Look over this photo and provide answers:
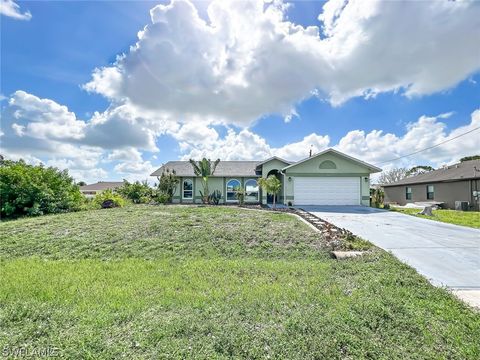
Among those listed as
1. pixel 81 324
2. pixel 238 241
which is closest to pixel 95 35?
pixel 238 241

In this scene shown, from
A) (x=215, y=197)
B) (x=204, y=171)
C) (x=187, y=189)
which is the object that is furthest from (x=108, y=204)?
(x=215, y=197)

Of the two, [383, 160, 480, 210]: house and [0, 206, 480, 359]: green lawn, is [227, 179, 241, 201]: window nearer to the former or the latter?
[0, 206, 480, 359]: green lawn

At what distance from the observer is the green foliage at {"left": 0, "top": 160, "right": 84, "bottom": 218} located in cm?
1310

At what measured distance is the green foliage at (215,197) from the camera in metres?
20.7

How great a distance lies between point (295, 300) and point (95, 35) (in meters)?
12.0

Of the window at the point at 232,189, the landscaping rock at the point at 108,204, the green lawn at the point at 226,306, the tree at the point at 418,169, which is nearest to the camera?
the green lawn at the point at 226,306

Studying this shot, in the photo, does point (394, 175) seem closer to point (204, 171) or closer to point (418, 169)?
point (418, 169)

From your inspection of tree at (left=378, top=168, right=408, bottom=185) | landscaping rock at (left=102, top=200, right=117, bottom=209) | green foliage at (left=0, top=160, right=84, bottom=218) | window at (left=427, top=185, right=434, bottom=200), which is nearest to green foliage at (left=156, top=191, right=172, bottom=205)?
landscaping rock at (left=102, top=200, right=117, bottom=209)

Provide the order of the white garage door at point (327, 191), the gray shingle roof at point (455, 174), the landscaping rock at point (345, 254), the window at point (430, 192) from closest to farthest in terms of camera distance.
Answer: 1. the landscaping rock at point (345, 254)
2. the white garage door at point (327, 191)
3. the gray shingle roof at point (455, 174)
4. the window at point (430, 192)

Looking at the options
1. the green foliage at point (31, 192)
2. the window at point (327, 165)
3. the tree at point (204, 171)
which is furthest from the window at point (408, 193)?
the green foliage at point (31, 192)

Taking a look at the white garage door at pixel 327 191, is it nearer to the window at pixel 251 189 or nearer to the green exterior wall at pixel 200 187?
the window at pixel 251 189

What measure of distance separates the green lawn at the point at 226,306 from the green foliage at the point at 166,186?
13.4 metres

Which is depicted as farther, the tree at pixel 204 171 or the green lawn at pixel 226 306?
the tree at pixel 204 171

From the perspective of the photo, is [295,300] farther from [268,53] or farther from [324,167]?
[324,167]
